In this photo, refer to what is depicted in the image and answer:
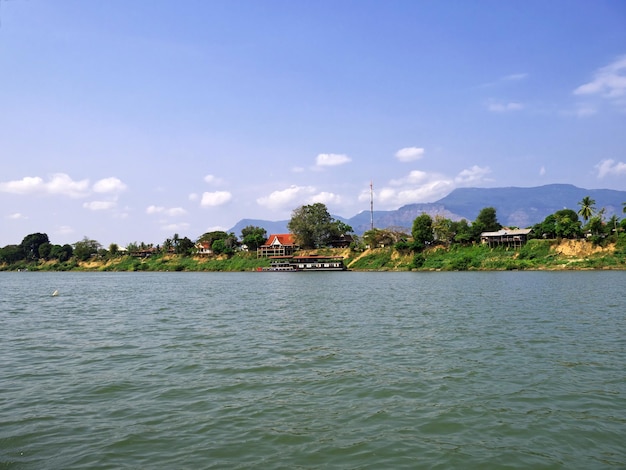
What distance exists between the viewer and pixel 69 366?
16.1 m

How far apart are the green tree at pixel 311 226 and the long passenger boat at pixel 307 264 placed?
299 inches

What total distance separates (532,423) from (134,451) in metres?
8.10

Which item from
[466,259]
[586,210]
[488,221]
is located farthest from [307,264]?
[586,210]

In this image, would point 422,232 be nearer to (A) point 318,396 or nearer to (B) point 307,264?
(B) point 307,264

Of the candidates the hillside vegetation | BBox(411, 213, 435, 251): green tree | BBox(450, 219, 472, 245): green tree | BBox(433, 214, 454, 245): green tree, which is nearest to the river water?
the hillside vegetation

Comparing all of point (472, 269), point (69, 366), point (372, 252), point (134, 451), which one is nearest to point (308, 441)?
point (134, 451)

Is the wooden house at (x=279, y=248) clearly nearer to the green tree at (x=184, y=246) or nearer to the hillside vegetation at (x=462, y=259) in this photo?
the hillside vegetation at (x=462, y=259)

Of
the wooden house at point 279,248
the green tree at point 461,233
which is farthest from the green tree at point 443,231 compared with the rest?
the wooden house at point 279,248

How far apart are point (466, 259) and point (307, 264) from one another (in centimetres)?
4625

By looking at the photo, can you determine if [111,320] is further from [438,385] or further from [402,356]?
[438,385]

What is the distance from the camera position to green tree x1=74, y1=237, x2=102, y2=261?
190m

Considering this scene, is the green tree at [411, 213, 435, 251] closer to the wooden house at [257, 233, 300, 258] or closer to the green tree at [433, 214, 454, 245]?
the green tree at [433, 214, 454, 245]

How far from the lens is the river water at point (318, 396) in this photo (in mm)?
8656

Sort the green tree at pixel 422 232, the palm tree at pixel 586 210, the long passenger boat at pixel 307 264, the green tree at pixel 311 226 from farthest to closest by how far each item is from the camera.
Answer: the green tree at pixel 311 226 < the long passenger boat at pixel 307 264 < the green tree at pixel 422 232 < the palm tree at pixel 586 210
